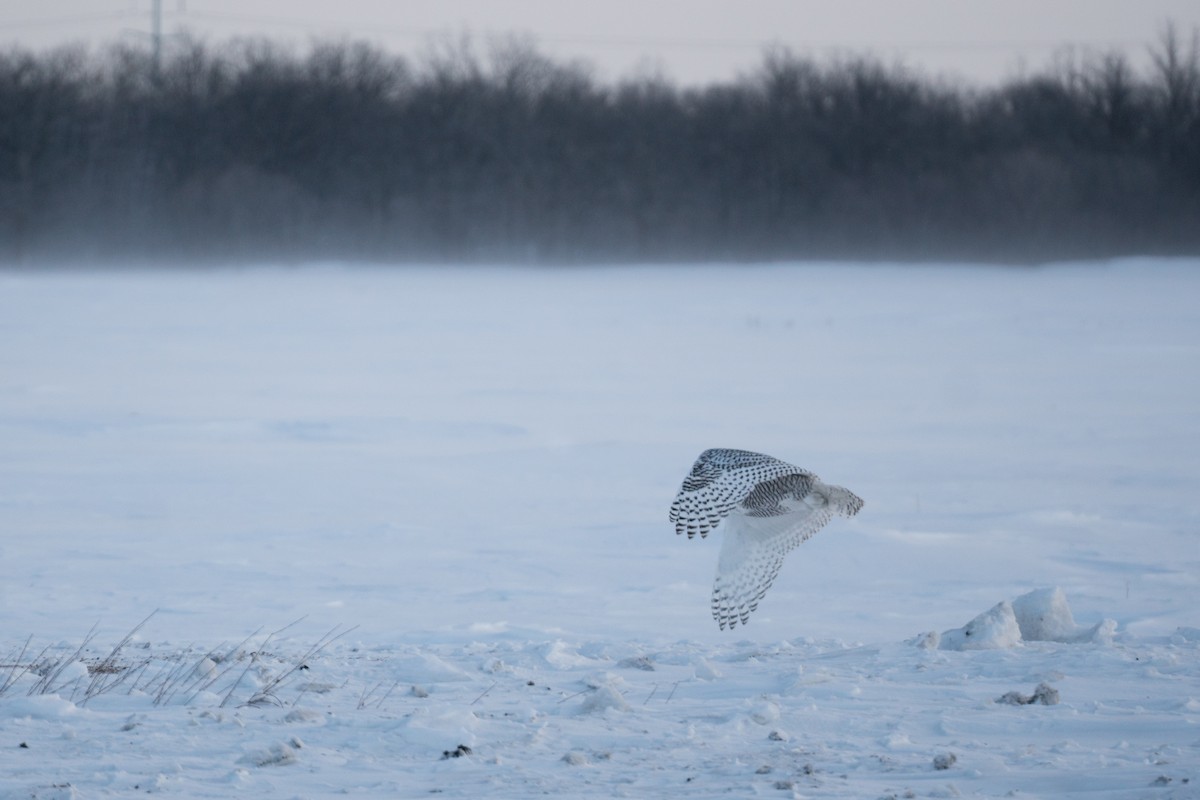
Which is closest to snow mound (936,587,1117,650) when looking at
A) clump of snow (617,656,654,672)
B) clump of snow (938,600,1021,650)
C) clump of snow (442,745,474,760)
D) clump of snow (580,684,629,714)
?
clump of snow (938,600,1021,650)

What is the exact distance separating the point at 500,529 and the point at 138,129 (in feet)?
146

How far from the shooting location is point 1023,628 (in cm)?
567

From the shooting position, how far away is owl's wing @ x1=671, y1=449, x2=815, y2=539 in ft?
10.7

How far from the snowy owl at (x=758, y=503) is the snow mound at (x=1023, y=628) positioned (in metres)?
1.96

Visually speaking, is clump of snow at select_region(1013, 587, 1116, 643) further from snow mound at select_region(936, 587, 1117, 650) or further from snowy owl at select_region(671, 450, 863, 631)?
snowy owl at select_region(671, 450, 863, 631)

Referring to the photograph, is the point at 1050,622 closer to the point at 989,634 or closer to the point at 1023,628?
the point at 1023,628

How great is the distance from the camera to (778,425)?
504 inches

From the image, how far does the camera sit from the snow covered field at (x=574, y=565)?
12.6 feet

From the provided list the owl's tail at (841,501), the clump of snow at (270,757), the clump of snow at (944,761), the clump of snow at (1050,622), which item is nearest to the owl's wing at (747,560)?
the owl's tail at (841,501)

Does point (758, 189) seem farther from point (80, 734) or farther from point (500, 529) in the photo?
point (80, 734)

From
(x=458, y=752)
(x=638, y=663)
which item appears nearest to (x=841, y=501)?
(x=458, y=752)

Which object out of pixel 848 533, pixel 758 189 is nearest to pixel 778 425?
pixel 848 533

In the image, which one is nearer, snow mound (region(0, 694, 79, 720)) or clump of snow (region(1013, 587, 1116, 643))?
snow mound (region(0, 694, 79, 720))

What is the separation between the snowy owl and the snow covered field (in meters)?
0.62
